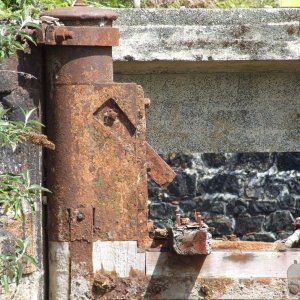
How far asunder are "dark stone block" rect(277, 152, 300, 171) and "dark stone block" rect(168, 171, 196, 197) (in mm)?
1036

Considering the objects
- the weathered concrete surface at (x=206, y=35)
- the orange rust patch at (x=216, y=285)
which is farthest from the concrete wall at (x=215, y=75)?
the orange rust patch at (x=216, y=285)

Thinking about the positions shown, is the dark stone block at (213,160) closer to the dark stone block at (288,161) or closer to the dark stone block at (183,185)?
the dark stone block at (183,185)

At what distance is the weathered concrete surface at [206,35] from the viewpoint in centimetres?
638

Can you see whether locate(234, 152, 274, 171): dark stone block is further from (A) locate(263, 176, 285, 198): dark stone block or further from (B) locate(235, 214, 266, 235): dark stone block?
(B) locate(235, 214, 266, 235): dark stone block

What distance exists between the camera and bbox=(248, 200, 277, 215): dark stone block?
1430cm

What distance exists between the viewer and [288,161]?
14461 millimetres

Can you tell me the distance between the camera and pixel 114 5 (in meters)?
7.03

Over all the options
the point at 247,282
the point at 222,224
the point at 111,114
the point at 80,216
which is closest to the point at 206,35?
the point at 111,114

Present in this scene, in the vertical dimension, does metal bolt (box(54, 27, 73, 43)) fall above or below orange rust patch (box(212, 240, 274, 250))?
above

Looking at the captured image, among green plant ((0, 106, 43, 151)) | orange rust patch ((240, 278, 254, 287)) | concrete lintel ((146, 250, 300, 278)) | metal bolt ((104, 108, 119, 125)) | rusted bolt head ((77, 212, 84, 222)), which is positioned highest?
metal bolt ((104, 108, 119, 125))

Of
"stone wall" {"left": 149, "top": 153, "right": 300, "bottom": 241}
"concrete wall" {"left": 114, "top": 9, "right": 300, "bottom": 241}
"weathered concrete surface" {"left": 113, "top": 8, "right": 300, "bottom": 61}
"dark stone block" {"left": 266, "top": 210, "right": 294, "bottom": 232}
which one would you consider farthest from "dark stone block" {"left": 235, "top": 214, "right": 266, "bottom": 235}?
"weathered concrete surface" {"left": 113, "top": 8, "right": 300, "bottom": 61}

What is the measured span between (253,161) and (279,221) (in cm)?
76

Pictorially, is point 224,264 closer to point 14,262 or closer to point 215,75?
point 14,262

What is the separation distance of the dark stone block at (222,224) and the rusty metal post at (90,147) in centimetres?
816
